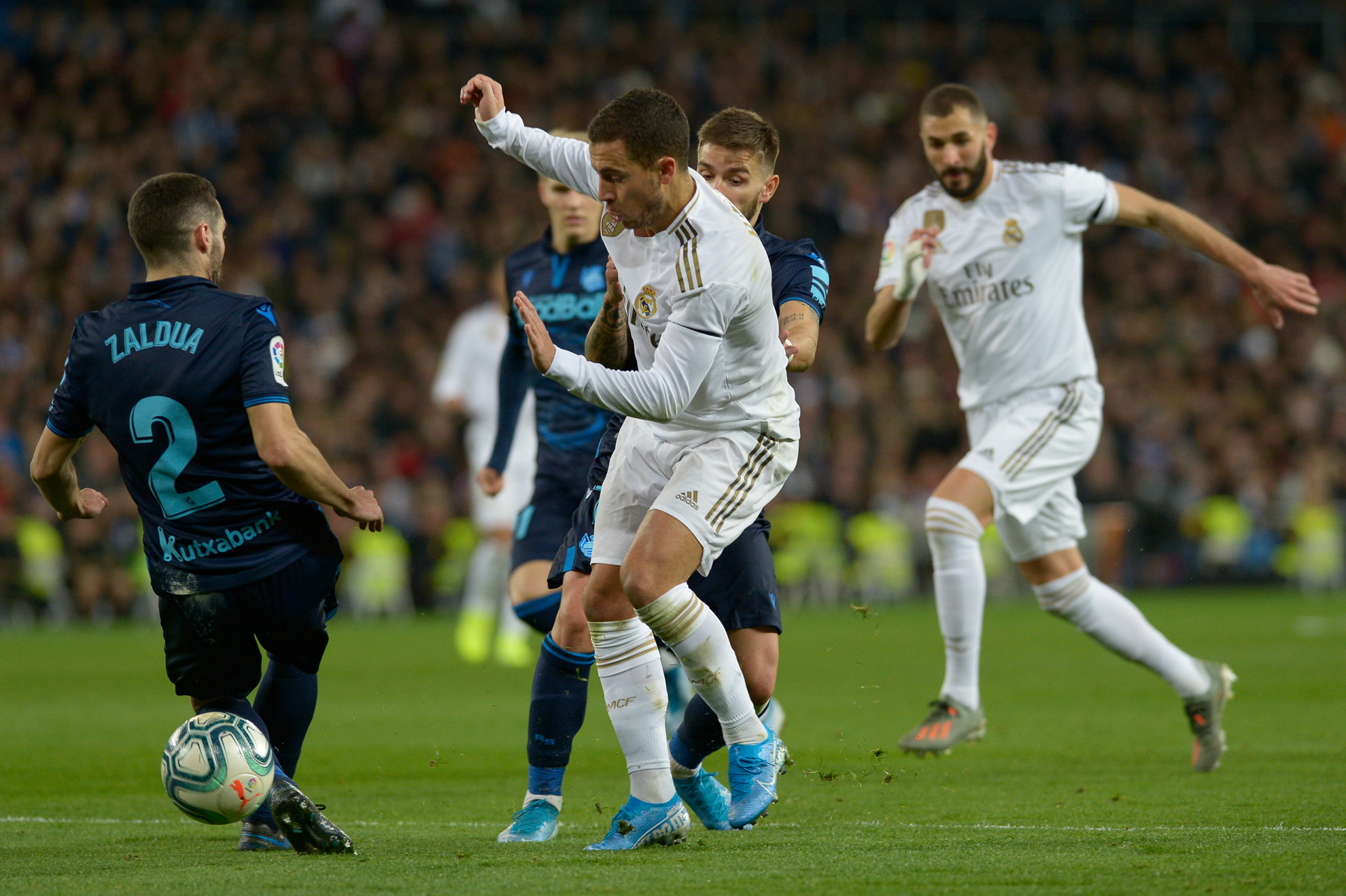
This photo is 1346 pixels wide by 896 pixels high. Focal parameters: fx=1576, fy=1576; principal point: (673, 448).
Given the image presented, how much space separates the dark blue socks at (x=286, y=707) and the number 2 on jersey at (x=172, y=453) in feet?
2.08

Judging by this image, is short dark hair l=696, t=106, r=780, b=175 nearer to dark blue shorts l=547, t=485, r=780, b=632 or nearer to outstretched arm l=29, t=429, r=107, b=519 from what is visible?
dark blue shorts l=547, t=485, r=780, b=632

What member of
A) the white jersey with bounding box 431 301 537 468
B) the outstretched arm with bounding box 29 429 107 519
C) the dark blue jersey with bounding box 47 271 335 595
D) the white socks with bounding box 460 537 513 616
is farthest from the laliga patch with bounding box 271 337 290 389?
the white socks with bounding box 460 537 513 616

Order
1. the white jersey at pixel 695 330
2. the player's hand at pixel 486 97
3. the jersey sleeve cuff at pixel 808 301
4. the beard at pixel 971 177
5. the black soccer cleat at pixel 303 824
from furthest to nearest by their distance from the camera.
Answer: the beard at pixel 971 177
the jersey sleeve cuff at pixel 808 301
the player's hand at pixel 486 97
the black soccer cleat at pixel 303 824
the white jersey at pixel 695 330

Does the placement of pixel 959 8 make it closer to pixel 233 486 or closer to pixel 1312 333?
pixel 1312 333

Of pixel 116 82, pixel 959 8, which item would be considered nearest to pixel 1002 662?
pixel 116 82

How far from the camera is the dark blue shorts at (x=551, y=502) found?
623 cm

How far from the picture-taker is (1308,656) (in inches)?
467

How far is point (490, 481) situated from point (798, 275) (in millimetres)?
2134

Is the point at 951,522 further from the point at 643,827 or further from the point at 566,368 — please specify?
the point at 566,368

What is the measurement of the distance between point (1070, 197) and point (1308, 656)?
245 inches

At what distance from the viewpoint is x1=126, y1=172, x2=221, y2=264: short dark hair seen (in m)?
4.62

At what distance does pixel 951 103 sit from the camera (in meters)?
6.98

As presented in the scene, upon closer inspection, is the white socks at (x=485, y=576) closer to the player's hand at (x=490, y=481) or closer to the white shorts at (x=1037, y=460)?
the player's hand at (x=490, y=481)

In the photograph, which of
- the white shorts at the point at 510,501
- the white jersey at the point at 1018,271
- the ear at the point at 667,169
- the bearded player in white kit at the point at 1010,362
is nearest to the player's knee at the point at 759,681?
the ear at the point at 667,169
